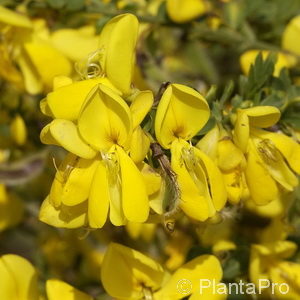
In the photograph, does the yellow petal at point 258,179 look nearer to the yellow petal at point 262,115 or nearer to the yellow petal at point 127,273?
the yellow petal at point 262,115

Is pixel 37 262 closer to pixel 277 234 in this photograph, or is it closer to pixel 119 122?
pixel 277 234

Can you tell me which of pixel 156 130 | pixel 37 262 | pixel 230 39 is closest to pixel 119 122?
pixel 156 130

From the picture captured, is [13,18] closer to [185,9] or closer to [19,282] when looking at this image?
[185,9]

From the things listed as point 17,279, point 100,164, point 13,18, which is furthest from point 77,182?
point 13,18

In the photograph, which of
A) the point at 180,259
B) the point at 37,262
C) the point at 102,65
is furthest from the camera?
the point at 37,262

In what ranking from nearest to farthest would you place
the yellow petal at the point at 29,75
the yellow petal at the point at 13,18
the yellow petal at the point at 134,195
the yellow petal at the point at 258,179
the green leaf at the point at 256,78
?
the yellow petal at the point at 134,195 → the yellow petal at the point at 258,179 → the green leaf at the point at 256,78 → the yellow petal at the point at 13,18 → the yellow petal at the point at 29,75

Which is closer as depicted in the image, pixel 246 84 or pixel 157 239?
pixel 246 84

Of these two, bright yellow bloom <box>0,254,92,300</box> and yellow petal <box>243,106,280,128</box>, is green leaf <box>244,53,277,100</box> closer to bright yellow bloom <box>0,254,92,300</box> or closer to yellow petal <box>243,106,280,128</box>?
yellow petal <box>243,106,280,128</box>
